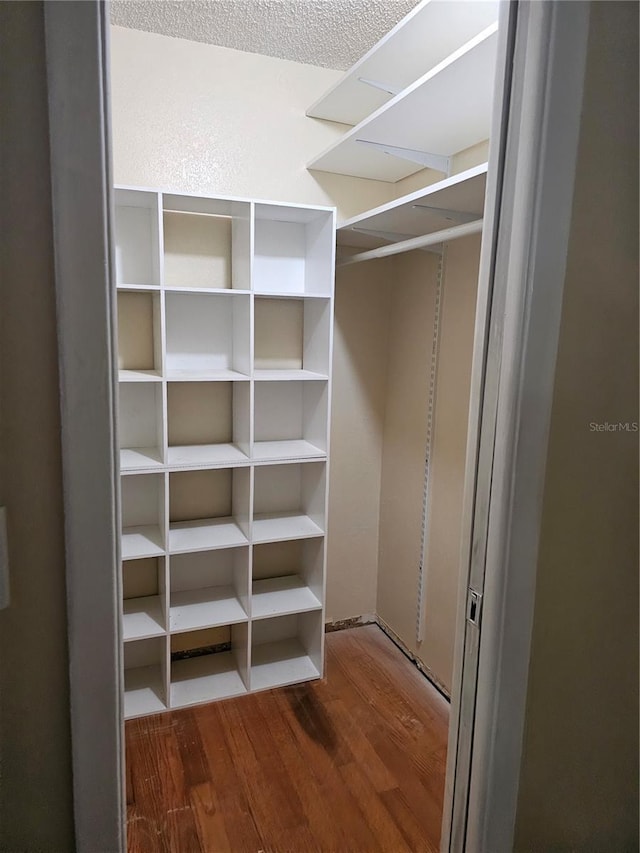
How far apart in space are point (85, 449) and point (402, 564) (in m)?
2.41

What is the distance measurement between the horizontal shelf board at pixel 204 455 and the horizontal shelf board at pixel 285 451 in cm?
8

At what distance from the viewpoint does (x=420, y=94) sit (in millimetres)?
1688

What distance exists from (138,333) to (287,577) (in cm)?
140

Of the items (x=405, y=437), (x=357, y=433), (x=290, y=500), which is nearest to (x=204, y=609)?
(x=290, y=500)

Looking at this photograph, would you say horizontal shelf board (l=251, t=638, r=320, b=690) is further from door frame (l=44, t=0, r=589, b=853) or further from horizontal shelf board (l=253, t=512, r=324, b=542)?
door frame (l=44, t=0, r=589, b=853)

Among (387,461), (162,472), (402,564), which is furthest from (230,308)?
(402,564)

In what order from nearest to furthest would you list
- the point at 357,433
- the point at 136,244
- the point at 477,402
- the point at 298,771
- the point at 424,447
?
1. the point at 477,402
2. the point at 298,771
3. the point at 136,244
4. the point at 424,447
5. the point at 357,433

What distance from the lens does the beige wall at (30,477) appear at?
613mm

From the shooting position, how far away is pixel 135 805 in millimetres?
1893

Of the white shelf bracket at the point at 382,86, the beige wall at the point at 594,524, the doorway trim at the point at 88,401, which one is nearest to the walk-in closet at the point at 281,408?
the white shelf bracket at the point at 382,86

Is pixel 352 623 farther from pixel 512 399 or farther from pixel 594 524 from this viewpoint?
pixel 512 399

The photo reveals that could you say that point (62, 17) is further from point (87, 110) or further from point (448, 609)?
point (448, 609)

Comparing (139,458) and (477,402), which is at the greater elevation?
(477,402)

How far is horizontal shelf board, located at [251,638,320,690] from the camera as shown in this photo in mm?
2538
